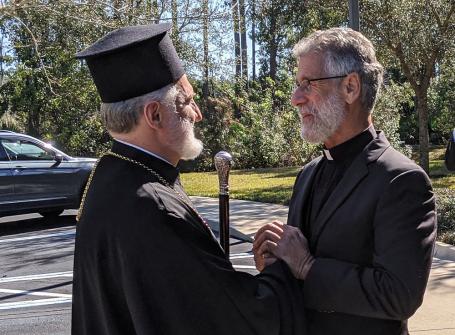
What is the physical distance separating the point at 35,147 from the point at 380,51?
8.40 m

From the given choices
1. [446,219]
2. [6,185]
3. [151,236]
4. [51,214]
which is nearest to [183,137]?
[151,236]

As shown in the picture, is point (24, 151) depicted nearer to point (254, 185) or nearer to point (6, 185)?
point (6, 185)

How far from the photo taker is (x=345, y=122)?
220 centimetres

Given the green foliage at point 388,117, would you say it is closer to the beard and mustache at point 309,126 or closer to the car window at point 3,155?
the car window at point 3,155

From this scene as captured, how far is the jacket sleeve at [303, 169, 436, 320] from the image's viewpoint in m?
1.86

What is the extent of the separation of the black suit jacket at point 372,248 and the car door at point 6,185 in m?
9.71

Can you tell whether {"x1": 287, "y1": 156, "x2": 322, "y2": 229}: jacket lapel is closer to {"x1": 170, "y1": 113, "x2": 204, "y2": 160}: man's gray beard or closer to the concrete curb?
{"x1": 170, "y1": 113, "x2": 204, "y2": 160}: man's gray beard

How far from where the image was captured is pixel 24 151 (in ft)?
36.9

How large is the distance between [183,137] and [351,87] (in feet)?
2.13

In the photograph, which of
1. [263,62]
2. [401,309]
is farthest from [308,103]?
[263,62]

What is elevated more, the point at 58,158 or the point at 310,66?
the point at 310,66

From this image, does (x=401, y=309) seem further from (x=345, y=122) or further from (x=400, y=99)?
(x=400, y=99)

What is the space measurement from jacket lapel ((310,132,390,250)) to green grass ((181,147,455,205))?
9.87m

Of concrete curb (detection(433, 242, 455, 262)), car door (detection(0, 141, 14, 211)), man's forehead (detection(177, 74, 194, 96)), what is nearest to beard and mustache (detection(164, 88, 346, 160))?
man's forehead (detection(177, 74, 194, 96))
